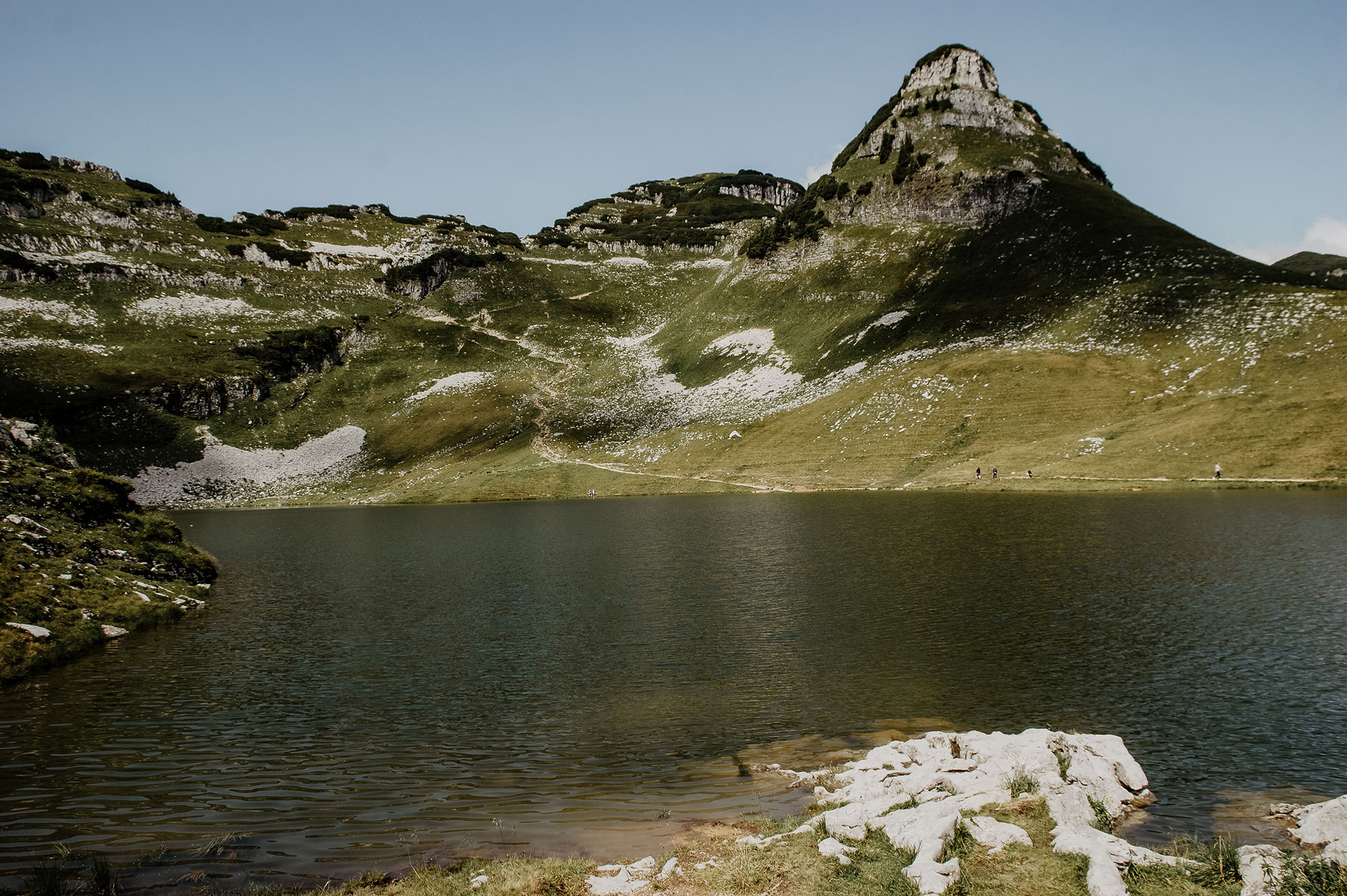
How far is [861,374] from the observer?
433ft

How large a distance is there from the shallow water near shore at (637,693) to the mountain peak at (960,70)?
176 m

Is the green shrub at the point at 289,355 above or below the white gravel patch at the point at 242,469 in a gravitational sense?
above

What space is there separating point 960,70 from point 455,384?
16264cm

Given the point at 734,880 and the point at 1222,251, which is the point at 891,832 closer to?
the point at 734,880

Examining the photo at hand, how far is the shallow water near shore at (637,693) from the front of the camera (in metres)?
16.4

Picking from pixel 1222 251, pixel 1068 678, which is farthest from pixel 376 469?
pixel 1222 251

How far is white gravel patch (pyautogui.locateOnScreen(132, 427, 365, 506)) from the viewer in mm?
140125

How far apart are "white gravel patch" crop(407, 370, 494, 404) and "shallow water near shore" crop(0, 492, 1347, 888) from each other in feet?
429

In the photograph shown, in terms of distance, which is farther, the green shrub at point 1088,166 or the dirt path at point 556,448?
the green shrub at point 1088,166

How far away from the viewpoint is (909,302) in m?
148

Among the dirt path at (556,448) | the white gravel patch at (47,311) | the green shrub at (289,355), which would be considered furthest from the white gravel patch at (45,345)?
the dirt path at (556,448)

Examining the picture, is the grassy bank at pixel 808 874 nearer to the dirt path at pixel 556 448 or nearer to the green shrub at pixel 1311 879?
the green shrub at pixel 1311 879

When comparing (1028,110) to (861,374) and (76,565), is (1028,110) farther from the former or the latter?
(76,565)

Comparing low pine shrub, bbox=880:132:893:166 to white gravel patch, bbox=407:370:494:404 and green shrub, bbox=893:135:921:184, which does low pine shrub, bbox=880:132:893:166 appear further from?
white gravel patch, bbox=407:370:494:404
